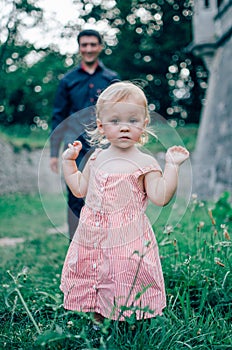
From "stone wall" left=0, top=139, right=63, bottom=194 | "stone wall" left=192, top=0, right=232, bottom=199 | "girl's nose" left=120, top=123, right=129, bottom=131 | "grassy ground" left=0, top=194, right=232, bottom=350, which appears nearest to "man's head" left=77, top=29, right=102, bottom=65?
"grassy ground" left=0, top=194, right=232, bottom=350

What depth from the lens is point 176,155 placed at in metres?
1.94

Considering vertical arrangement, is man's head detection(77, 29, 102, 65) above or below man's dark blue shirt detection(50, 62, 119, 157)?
above

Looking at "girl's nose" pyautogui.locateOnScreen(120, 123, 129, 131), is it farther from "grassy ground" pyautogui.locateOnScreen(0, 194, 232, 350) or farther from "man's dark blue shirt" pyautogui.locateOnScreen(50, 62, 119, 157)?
"man's dark blue shirt" pyautogui.locateOnScreen(50, 62, 119, 157)

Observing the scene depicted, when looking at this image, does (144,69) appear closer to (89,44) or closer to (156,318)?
(89,44)

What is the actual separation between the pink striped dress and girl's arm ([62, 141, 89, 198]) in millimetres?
81

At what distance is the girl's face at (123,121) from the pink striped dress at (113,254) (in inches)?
5.8

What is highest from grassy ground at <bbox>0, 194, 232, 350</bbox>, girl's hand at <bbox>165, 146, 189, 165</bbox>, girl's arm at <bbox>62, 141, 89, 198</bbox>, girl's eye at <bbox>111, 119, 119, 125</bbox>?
girl's eye at <bbox>111, 119, 119, 125</bbox>

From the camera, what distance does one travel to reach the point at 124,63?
23.5 metres

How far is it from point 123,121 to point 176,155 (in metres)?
0.27

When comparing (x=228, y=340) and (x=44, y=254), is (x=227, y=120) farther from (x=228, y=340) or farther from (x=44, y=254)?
(x=228, y=340)

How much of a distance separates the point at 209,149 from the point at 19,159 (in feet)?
19.9

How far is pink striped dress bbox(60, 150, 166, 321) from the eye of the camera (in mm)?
1972

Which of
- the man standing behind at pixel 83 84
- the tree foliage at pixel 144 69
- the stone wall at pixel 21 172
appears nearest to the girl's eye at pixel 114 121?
the man standing behind at pixel 83 84

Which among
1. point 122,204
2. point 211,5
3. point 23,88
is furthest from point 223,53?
point 23,88
